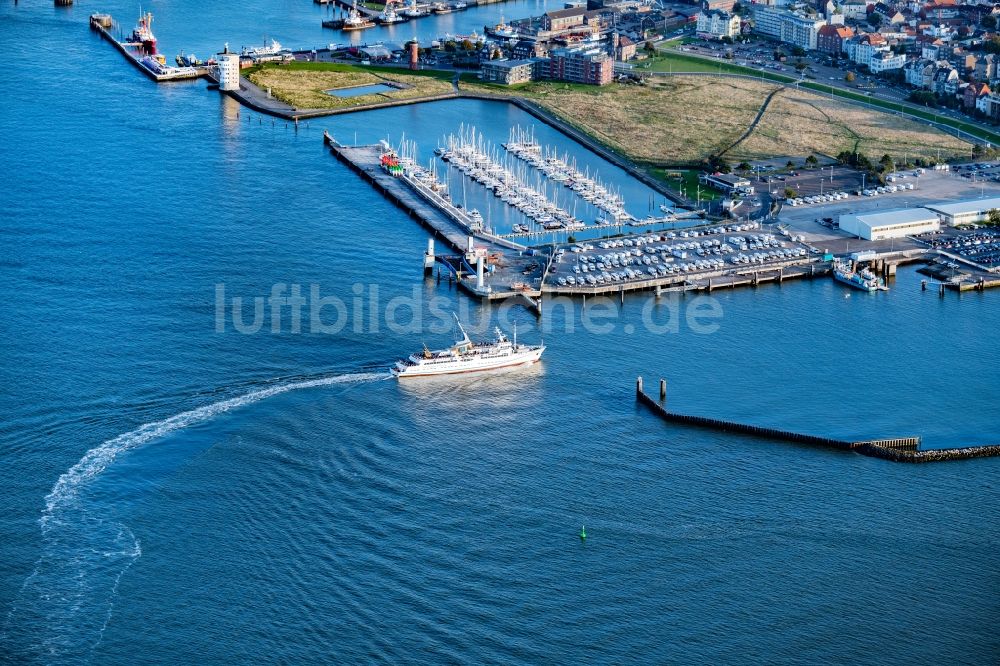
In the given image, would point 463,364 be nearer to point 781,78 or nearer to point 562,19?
point 781,78

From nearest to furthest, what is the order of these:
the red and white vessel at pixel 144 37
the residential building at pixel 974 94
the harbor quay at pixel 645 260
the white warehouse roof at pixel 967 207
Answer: the harbor quay at pixel 645 260 < the white warehouse roof at pixel 967 207 < the residential building at pixel 974 94 < the red and white vessel at pixel 144 37

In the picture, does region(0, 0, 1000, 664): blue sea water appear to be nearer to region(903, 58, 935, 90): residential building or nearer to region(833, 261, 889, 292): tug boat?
region(833, 261, 889, 292): tug boat

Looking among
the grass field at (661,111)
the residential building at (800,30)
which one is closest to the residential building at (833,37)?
the residential building at (800,30)

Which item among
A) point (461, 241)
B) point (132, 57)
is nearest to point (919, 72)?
point (461, 241)

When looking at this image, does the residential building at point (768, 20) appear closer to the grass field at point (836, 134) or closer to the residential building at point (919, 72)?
the residential building at point (919, 72)

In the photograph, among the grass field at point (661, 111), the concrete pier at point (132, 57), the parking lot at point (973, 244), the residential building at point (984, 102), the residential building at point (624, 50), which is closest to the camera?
the parking lot at point (973, 244)

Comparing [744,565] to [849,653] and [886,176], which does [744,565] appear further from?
[886,176]

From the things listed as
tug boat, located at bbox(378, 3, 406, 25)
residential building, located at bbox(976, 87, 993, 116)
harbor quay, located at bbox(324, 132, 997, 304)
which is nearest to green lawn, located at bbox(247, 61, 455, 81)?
tug boat, located at bbox(378, 3, 406, 25)
